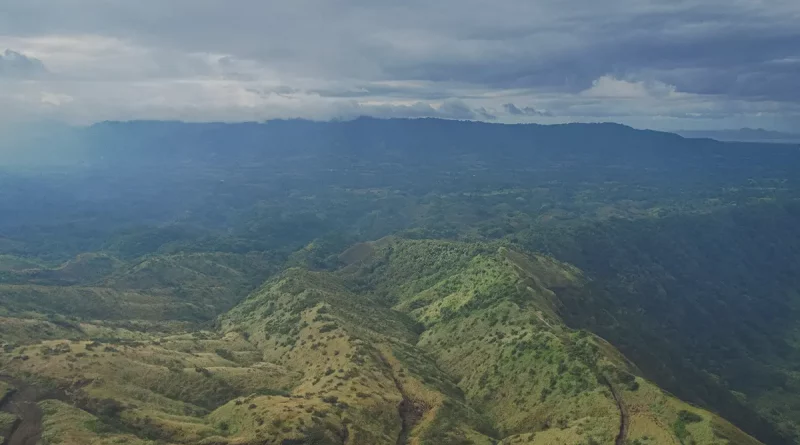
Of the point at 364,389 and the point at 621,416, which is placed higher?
the point at 621,416

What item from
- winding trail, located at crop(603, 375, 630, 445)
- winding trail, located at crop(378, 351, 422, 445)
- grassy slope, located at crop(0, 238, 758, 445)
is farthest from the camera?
winding trail, located at crop(378, 351, 422, 445)

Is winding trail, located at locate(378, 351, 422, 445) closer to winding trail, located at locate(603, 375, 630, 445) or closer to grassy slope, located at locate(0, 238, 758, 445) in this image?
grassy slope, located at locate(0, 238, 758, 445)

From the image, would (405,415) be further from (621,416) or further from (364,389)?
(621,416)

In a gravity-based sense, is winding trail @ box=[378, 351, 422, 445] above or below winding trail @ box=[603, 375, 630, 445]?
below

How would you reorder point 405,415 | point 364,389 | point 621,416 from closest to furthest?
point 621,416
point 405,415
point 364,389

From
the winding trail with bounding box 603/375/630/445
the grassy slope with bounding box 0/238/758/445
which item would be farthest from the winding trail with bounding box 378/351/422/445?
the winding trail with bounding box 603/375/630/445

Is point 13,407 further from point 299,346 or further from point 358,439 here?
point 299,346

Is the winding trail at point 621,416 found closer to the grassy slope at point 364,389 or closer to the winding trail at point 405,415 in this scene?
the grassy slope at point 364,389

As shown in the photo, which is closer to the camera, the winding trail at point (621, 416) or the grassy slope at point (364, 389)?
the winding trail at point (621, 416)

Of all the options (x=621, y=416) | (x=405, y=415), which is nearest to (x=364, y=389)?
(x=405, y=415)

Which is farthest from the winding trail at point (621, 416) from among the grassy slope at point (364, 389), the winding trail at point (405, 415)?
the winding trail at point (405, 415)

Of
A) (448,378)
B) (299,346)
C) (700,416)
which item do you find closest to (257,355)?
(299,346)
